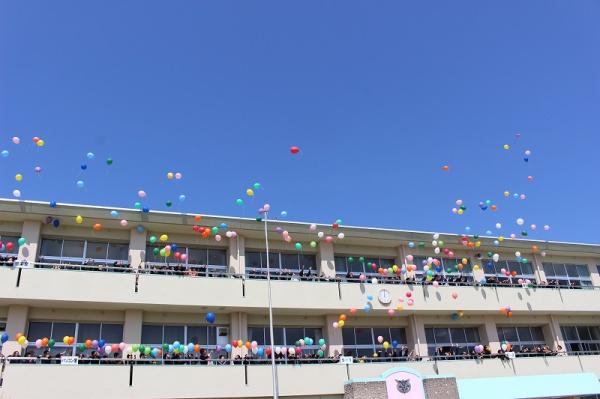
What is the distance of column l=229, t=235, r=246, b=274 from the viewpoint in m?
25.5

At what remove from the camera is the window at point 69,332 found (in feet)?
71.1

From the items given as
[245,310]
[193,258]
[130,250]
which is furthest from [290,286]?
[130,250]

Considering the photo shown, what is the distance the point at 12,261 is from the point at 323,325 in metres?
13.7

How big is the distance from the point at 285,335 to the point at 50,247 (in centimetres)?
1113

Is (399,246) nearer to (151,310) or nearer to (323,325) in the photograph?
(323,325)

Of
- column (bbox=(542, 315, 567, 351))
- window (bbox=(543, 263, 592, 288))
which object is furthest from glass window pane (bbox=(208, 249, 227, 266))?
window (bbox=(543, 263, 592, 288))

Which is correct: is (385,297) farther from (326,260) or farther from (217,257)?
(217,257)

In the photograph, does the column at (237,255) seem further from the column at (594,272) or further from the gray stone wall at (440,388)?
the column at (594,272)

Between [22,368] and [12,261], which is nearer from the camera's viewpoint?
[22,368]

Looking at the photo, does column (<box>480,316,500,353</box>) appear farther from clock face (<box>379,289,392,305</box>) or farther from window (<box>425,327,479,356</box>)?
clock face (<box>379,289,392,305</box>)

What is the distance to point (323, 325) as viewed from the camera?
85.6ft

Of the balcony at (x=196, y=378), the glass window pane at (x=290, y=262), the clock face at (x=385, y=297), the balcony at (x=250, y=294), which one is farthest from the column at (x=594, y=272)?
the glass window pane at (x=290, y=262)

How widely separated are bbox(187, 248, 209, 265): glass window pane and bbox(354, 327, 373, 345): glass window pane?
812 cm

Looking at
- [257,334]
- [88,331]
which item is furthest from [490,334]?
[88,331]
